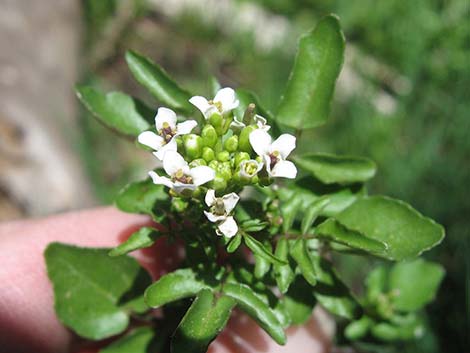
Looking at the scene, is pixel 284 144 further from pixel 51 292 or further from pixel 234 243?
pixel 51 292

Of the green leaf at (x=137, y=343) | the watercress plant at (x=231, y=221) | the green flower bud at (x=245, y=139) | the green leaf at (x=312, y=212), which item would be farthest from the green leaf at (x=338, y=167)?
the green leaf at (x=137, y=343)

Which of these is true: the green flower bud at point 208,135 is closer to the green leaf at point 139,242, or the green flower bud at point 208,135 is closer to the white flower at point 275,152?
the white flower at point 275,152

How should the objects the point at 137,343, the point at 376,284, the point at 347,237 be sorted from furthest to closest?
the point at 376,284 → the point at 137,343 → the point at 347,237

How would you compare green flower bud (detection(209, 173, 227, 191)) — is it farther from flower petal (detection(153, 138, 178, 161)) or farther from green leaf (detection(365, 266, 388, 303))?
green leaf (detection(365, 266, 388, 303))

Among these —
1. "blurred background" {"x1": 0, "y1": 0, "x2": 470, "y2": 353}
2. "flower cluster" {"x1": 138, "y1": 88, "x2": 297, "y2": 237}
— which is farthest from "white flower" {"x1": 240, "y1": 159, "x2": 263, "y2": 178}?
"blurred background" {"x1": 0, "y1": 0, "x2": 470, "y2": 353}

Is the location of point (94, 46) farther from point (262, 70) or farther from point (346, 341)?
point (346, 341)

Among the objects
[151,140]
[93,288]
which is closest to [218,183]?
[151,140]
